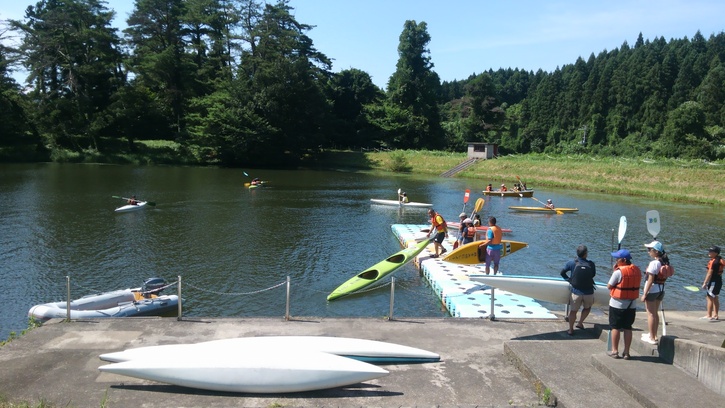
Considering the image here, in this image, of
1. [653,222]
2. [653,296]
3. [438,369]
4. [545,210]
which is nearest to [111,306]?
[438,369]

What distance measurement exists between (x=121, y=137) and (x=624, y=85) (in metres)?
87.0

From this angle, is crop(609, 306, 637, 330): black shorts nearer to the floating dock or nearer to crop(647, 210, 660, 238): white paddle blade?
the floating dock

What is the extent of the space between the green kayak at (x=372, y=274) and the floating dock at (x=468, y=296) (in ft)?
2.97

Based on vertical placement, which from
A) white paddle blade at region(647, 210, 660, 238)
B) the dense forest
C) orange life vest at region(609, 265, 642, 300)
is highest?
the dense forest

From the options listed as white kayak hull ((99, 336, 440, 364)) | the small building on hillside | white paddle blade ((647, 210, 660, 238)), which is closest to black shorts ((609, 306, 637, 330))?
white kayak hull ((99, 336, 440, 364))

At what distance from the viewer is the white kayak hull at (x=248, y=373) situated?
7.24 m

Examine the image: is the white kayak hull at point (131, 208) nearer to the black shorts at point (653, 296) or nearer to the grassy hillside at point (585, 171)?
the black shorts at point (653, 296)

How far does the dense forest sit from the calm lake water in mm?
25619

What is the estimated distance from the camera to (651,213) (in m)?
11.9

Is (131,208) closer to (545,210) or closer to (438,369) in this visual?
(438,369)

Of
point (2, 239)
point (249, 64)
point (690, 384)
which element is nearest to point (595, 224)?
point (690, 384)

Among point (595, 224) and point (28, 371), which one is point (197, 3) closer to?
point (595, 224)

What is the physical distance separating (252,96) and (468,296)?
196 ft

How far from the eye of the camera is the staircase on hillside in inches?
2502
